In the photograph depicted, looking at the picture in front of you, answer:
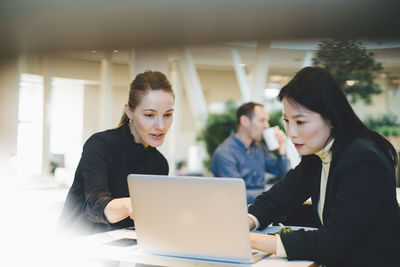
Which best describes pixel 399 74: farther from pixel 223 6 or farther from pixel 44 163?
pixel 44 163

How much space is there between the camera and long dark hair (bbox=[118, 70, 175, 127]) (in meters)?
2.03

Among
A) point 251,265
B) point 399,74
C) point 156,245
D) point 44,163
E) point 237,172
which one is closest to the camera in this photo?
point 251,265

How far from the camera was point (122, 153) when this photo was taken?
6.63 feet

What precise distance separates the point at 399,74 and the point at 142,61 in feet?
12.8

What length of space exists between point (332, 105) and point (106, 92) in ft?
18.7

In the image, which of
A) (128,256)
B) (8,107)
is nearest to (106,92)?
(8,107)

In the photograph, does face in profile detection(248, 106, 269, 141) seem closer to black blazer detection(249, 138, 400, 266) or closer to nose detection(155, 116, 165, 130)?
nose detection(155, 116, 165, 130)

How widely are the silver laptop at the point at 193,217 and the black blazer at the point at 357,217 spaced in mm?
170

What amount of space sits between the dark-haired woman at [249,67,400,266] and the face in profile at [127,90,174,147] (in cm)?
62

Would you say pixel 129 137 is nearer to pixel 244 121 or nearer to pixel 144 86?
pixel 144 86

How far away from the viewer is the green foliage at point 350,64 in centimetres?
412

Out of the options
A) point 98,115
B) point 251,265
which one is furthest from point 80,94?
point 251,265

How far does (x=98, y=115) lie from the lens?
6934mm

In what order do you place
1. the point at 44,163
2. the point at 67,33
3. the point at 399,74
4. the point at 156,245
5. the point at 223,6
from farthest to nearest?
the point at 399,74 < the point at 44,163 < the point at 67,33 < the point at 223,6 < the point at 156,245
